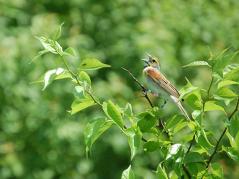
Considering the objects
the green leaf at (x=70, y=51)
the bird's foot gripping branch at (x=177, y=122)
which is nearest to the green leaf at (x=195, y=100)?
the bird's foot gripping branch at (x=177, y=122)

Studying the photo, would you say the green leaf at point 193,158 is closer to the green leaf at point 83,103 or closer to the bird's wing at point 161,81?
the green leaf at point 83,103

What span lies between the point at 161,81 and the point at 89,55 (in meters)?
5.08

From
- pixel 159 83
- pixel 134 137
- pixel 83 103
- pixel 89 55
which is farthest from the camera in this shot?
pixel 89 55

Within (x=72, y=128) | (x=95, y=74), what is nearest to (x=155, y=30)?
(x=95, y=74)

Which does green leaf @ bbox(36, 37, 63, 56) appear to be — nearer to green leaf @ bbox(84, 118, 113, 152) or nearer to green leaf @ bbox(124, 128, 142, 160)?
green leaf @ bbox(84, 118, 113, 152)

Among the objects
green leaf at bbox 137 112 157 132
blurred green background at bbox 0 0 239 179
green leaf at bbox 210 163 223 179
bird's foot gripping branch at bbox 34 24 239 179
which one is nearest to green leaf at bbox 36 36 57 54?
bird's foot gripping branch at bbox 34 24 239 179

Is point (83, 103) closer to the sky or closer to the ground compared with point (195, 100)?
closer to the ground

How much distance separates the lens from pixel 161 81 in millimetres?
3721

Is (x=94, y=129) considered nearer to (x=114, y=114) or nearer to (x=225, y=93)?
(x=114, y=114)

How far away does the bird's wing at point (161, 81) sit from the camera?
11.9 ft

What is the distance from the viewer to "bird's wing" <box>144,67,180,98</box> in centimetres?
363

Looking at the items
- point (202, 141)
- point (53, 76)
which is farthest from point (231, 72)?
point (53, 76)

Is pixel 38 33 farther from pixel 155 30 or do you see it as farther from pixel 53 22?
pixel 155 30

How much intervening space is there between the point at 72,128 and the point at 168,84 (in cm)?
503
